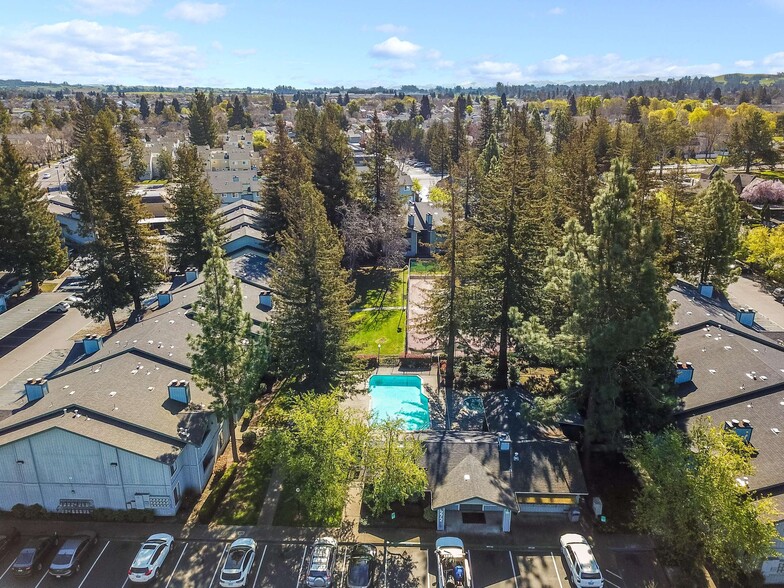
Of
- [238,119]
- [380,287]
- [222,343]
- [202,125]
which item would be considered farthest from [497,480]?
[238,119]

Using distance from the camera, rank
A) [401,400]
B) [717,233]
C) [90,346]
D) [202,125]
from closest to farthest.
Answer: [401,400]
[90,346]
[717,233]
[202,125]

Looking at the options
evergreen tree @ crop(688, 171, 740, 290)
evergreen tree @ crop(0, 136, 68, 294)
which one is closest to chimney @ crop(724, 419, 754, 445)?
evergreen tree @ crop(688, 171, 740, 290)

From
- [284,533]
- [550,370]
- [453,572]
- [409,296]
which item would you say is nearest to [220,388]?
[284,533]

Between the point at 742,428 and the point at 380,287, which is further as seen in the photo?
the point at 380,287

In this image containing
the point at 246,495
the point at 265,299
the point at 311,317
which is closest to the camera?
the point at 246,495

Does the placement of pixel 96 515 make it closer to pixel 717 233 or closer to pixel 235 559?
pixel 235 559

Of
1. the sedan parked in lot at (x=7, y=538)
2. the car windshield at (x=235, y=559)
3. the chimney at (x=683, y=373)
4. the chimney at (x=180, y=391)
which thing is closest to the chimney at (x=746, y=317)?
the chimney at (x=683, y=373)

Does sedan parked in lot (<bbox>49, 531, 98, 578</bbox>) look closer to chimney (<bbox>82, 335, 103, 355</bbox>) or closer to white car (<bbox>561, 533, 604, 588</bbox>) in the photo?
chimney (<bbox>82, 335, 103, 355</bbox>)

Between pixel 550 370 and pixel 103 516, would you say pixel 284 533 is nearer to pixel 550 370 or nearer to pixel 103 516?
pixel 103 516
